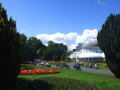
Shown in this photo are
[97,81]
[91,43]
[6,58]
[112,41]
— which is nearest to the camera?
[6,58]

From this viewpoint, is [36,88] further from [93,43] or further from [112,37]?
[93,43]

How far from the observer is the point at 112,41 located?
42.0 ft

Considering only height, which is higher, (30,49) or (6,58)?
(30,49)

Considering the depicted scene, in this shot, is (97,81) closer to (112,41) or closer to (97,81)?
(97,81)

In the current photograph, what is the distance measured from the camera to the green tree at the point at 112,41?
12497 mm

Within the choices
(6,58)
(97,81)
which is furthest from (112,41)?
(6,58)

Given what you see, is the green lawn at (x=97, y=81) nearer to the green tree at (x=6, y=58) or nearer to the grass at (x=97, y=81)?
the grass at (x=97, y=81)

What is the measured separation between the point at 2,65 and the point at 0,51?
64 centimetres

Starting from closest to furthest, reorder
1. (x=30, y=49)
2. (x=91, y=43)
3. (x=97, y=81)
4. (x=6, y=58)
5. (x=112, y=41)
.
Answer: (x=6, y=58), (x=97, y=81), (x=112, y=41), (x=30, y=49), (x=91, y=43)

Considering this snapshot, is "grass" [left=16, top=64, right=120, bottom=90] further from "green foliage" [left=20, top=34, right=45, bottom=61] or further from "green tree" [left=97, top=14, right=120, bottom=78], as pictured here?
"green foliage" [left=20, top=34, right=45, bottom=61]

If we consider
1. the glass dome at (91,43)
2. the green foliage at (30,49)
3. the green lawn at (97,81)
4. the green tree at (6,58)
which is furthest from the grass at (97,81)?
the glass dome at (91,43)

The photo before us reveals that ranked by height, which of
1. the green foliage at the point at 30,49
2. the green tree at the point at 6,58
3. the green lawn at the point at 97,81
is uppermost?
the green foliage at the point at 30,49

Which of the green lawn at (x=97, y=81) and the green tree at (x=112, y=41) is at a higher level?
the green tree at (x=112, y=41)

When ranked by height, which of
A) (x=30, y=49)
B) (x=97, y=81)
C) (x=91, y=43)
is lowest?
(x=97, y=81)
